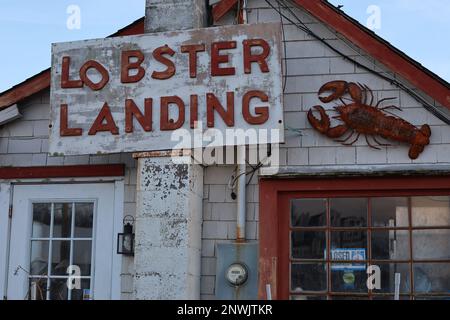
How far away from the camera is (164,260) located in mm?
8617

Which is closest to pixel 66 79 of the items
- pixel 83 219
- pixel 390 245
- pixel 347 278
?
pixel 83 219

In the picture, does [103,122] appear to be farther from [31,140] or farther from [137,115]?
[31,140]

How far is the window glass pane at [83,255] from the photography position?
935 cm

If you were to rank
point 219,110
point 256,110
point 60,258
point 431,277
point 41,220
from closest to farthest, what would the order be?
point 431,277 → point 256,110 → point 219,110 → point 60,258 → point 41,220

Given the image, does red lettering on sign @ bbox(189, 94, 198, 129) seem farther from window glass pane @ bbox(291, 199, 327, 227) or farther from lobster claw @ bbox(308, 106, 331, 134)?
window glass pane @ bbox(291, 199, 327, 227)

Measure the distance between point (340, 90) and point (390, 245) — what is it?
1.62m

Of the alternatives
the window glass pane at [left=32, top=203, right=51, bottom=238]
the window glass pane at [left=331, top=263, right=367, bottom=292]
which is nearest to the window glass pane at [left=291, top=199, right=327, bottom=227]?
the window glass pane at [left=331, top=263, right=367, bottom=292]

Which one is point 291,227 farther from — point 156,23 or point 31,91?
point 31,91

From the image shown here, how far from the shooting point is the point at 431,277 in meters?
8.51

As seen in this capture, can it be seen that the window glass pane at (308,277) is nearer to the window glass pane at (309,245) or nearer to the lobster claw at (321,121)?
the window glass pane at (309,245)

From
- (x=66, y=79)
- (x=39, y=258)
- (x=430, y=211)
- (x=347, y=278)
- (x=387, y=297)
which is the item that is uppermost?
(x=66, y=79)

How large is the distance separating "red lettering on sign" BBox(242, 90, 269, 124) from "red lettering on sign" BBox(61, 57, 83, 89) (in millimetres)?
1756

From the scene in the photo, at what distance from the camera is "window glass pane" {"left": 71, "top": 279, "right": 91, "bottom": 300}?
9.28 m

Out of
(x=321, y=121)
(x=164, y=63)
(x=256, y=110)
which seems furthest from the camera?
(x=164, y=63)
